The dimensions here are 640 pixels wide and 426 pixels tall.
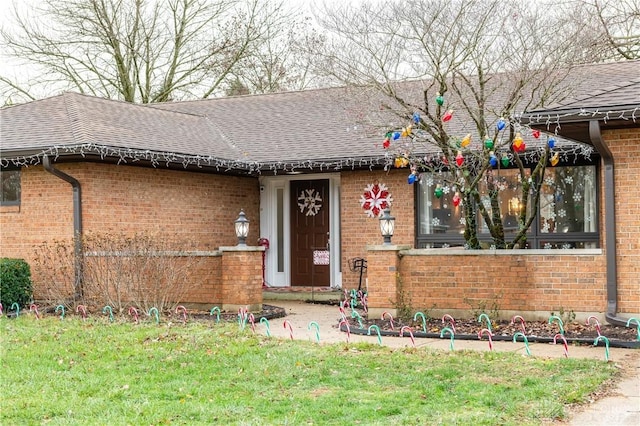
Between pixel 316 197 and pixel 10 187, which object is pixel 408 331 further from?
pixel 10 187

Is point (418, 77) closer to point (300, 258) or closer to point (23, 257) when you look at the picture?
point (300, 258)

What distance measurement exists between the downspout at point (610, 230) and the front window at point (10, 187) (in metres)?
9.63

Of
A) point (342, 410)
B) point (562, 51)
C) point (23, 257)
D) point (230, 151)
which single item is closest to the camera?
point (342, 410)

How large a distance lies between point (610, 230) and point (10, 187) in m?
10.1

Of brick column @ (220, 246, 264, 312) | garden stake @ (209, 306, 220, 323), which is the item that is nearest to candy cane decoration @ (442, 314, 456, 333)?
brick column @ (220, 246, 264, 312)

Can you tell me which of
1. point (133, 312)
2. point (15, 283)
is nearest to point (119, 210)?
point (15, 283)

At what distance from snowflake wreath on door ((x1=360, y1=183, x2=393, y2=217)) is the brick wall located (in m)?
3.05

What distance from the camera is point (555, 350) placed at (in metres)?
8.57

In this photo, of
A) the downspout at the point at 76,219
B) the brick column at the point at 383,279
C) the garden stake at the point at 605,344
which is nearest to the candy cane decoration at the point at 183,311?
the downspout at the point at 76,219

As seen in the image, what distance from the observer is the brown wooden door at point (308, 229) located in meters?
16.1

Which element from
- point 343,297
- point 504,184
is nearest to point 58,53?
point 343,297

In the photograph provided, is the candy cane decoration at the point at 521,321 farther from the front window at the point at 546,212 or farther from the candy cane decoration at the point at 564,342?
the front window at the point at 546,212

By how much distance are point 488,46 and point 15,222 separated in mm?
8536

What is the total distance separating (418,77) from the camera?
37.8 ft
